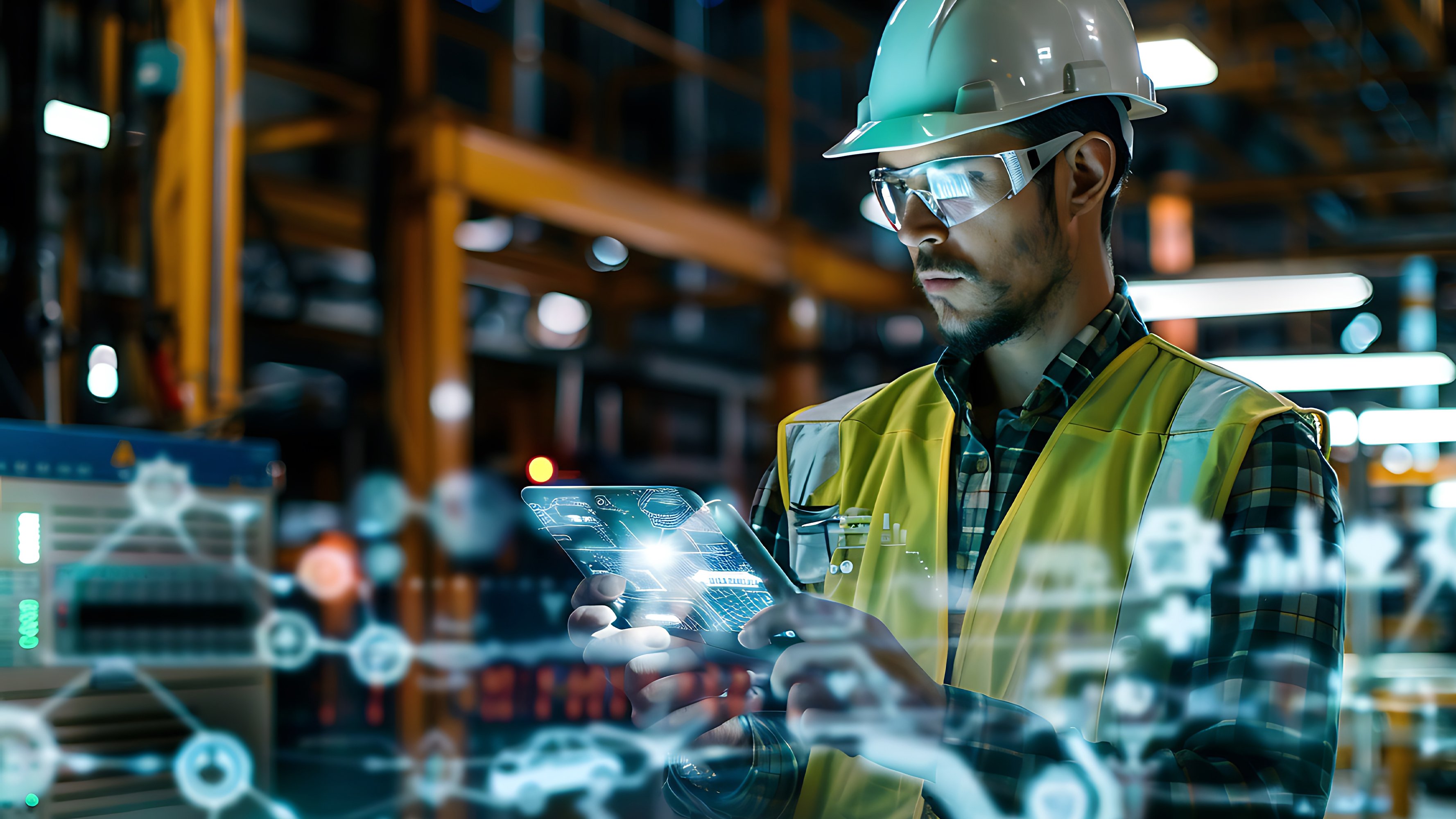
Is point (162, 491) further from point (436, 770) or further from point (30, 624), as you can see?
point (436, 770)

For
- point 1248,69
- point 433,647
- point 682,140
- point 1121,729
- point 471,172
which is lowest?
point 433,647

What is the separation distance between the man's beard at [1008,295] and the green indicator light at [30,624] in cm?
195

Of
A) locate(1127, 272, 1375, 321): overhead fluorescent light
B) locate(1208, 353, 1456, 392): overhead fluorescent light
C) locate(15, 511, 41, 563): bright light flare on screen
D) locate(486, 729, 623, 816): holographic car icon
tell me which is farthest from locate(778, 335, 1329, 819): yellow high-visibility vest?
locate(1208, 353, 1456, 392): overhead fluorescent light

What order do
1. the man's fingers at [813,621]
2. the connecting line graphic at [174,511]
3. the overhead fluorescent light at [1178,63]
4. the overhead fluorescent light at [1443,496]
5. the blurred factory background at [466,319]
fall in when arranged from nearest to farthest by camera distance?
the man's fingers at [813,621] < the connecting line graphic at [174,511] < the blurred factory background at [466,319] < the overhead fluorescent light at [1178,63] < the overhead fluorescent light at [1443,496]

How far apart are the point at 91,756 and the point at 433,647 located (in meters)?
3.13

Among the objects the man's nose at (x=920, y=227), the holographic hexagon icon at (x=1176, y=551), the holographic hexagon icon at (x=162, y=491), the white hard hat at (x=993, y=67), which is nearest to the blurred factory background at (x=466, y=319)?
the holographic hexagon icon at (x=162, y=491)

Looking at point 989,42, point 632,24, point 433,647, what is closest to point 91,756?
point 989,42

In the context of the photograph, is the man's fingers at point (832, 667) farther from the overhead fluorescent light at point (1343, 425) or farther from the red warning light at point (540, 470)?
the red warning light at point (540, 470)

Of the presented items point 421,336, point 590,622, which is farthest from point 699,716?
point 421,336

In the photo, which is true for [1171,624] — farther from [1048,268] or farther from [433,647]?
[433,647]

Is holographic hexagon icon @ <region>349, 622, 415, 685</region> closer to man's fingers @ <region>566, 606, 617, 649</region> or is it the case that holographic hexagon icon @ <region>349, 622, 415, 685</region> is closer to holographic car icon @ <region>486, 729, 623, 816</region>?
holographic car icon @ <region>486, 729, 623, 816</region>

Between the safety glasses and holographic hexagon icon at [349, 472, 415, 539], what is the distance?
14.9 ft

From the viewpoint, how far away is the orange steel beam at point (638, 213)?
19.4ft

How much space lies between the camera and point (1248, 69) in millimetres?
7977
